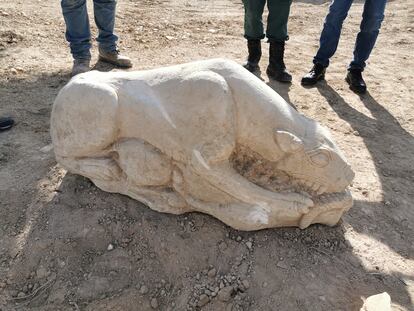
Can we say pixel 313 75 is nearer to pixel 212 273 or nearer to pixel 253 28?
pixel 253 28

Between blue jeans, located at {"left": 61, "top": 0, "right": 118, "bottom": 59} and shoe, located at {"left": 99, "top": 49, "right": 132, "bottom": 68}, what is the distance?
46 mm

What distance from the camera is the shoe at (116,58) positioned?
4.90 meters

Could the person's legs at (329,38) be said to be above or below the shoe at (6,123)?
above

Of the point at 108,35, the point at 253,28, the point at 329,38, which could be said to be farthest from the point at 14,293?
the point at 329,38

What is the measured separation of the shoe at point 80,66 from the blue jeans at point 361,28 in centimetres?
253

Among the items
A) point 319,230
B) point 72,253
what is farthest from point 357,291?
point 72,253

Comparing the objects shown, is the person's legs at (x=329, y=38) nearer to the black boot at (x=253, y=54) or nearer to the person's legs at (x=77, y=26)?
the black boot at (x=253, y=54)

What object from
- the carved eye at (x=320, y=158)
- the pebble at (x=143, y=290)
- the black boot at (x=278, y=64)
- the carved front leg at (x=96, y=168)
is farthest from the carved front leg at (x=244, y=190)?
the black boot at (x=278, y=64)

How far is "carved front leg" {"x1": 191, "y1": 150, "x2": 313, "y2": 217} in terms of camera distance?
2.43 m

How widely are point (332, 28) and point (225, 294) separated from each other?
324cm

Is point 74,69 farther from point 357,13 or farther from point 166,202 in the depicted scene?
point 357,13

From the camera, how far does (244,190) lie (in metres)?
2.46

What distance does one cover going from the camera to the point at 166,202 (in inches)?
106

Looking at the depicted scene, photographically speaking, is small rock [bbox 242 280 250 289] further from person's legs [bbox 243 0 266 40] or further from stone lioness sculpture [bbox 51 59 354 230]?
person's legs [bbox 243 0 266 40]
